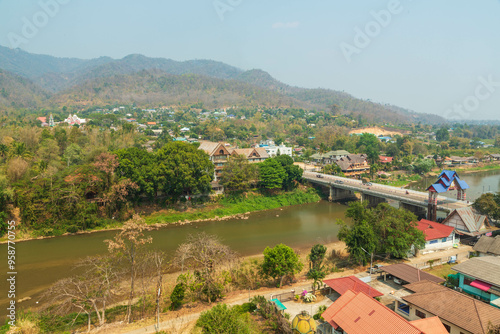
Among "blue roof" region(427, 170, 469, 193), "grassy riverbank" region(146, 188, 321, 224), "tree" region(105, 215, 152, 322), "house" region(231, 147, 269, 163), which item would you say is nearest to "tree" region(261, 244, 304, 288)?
"tree" region(105, 215, 152, 322)

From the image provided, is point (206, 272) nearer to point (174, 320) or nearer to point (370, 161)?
point (174, 320)

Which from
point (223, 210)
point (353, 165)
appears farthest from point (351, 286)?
point (353, 165)

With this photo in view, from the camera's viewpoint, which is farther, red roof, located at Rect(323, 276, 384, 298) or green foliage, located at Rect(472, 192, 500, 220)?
green foliage, located at Rect(472, 192, 500, 220)

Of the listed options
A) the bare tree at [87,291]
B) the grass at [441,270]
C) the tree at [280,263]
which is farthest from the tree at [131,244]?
the grass at [441,270]

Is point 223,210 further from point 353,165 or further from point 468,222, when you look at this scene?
point 353,165

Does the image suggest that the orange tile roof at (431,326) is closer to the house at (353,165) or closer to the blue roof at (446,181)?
the blue roof at (446,181)

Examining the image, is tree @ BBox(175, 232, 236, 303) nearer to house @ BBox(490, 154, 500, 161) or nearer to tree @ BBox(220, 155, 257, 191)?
tree @ BBox(220, 155, 257, 191)

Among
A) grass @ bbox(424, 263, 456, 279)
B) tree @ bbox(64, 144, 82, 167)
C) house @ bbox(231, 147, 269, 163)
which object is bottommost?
grass @ bbox(424, 263, 456, 279)
